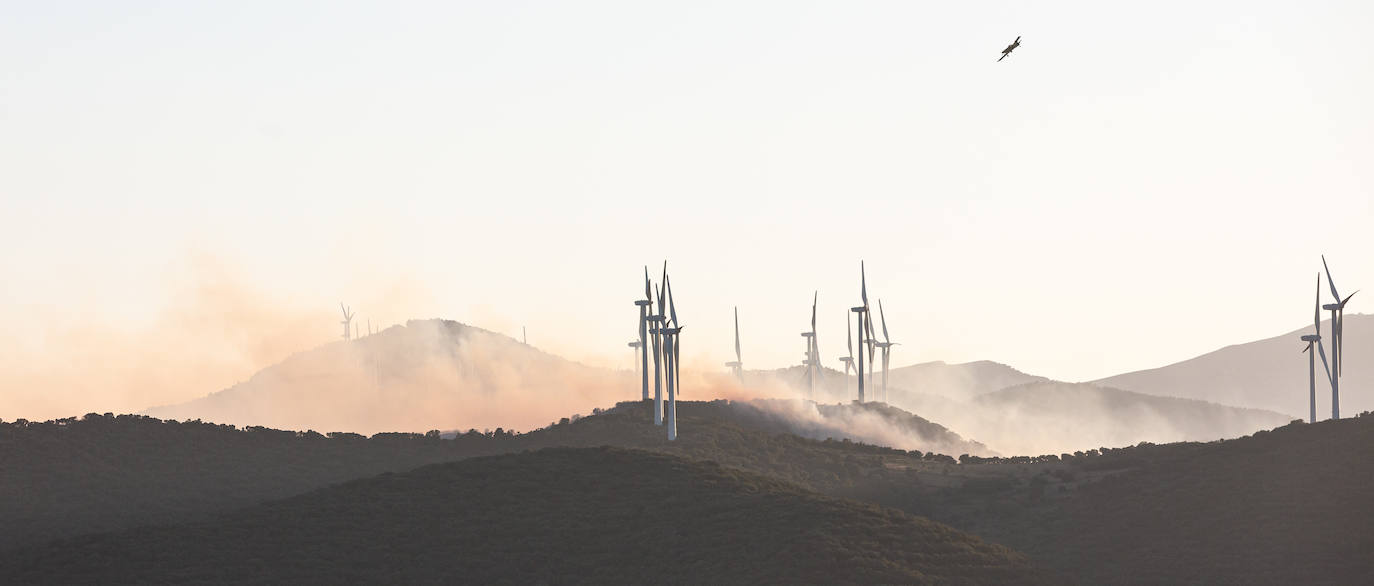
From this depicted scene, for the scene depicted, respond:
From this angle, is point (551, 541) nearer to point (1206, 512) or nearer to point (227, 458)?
point (1206, 512)

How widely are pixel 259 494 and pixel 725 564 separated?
47007 mm

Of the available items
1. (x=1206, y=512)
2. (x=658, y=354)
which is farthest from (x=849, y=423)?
(x=1206, y=512)

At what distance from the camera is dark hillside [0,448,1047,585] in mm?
85125

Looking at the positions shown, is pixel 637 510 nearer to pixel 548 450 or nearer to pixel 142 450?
pixel 548 450

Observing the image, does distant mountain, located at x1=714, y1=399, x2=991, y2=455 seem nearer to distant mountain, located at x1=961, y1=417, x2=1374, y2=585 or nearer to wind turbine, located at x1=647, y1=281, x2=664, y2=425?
wind turbine, located at x1=647, y1=281, x2=664, y2=425

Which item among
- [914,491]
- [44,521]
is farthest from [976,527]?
[44,521]

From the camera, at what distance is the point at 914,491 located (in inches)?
4528

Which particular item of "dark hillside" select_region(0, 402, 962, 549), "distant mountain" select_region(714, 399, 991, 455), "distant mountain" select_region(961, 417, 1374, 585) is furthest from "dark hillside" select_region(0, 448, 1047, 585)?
"distant mountain" select_region(714, 399, 991, 455)

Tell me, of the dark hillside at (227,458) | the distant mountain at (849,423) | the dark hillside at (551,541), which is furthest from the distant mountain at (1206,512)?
the distant mountain at (849,423)

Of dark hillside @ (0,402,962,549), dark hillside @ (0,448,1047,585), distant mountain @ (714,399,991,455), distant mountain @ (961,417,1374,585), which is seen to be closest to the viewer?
dark hillside @ (0,448,1047,585)

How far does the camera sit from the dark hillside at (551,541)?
85.1 metres

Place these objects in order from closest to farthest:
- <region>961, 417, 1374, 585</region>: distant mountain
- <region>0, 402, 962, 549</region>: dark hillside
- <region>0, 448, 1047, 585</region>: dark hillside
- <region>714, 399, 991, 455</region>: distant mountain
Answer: <region>0, 448, 1047, 585</region>: dark hillside
<region>961, 417, 1374, 585</region>: distant mountain
<region>0, 402, 962, 549</region>: dark hillside
<region>714, 399, 991, 455</region>: distant mountain

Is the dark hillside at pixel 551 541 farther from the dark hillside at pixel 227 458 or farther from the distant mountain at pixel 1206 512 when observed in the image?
the dark hillside at pixel 227 458

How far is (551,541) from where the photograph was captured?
305 feet
